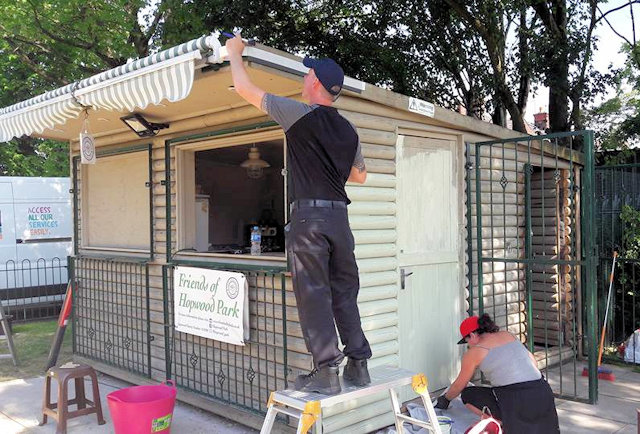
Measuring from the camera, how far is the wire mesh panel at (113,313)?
551 centimetres

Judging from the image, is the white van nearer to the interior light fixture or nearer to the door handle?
the interior light fixture

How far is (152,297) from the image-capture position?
17.7ft

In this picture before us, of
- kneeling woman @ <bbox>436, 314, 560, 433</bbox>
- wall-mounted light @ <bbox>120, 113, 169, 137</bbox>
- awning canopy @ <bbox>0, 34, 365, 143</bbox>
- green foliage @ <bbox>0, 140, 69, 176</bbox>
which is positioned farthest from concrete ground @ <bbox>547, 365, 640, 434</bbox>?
green foliage @ <bbox>0, 140, 69, 176</bbox>

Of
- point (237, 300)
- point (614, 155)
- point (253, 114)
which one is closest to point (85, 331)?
point (237, 300)

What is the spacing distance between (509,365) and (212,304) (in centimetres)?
233

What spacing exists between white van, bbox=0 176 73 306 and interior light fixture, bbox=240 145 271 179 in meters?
3.87

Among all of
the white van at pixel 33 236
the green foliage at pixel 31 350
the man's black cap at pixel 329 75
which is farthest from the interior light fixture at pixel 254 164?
the white van at pixel 33 236

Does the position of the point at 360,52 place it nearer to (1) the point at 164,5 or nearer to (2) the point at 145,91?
(1) the point at 164,5

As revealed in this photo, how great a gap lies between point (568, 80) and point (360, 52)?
3.44 m

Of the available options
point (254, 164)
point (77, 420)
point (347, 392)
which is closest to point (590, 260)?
point (347, 392)

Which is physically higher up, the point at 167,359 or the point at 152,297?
the point at 152,297

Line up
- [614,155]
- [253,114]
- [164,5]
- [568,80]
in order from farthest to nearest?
[164,5] → [568,80] → [614,155] → [253,114]

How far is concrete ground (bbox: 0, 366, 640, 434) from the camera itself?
4.43 metres

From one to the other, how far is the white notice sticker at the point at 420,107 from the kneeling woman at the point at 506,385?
174 cm
